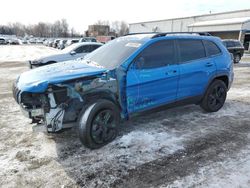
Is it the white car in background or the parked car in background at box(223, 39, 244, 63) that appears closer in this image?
the white car in background

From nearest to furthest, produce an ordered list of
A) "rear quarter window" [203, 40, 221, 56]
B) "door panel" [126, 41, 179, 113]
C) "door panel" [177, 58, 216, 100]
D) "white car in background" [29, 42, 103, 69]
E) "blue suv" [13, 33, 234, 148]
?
"blue suv" [13, 33, 234, 148] → "door panel" [126, 41, 179, 113] → "door panel" [177, 58, 216, 100] → "rear quarter window" [203, 40, 221, 56] → "white car in background" [29, 42, 103, 69]

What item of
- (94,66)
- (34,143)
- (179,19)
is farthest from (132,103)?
(179,19)

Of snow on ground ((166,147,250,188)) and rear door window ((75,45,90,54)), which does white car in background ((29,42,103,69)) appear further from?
snow on ground ((166,147,250,188))

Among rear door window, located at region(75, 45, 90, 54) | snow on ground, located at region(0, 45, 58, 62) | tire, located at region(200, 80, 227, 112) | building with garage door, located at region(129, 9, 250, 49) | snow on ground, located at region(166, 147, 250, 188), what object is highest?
building with garage door, located at region(129, 9, 250, 49)

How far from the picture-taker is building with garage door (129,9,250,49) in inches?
1162

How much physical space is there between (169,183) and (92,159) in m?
1.20

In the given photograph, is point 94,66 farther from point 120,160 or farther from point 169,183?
point 169,183

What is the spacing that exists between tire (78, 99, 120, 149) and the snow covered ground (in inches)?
6.0

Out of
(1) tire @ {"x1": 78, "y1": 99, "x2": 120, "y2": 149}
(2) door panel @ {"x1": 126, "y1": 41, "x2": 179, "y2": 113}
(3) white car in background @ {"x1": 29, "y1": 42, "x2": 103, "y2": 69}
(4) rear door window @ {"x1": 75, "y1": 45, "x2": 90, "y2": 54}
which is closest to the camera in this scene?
(1) tire @ {"x1": 78, "y1": 99, "x2": 120, "y2": 149}

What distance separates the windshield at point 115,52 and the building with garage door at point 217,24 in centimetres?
2944

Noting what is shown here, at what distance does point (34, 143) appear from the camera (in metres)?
3.92

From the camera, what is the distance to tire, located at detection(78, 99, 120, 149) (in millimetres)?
3471

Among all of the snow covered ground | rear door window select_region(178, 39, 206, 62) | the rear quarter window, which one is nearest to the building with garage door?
the rear quarter window

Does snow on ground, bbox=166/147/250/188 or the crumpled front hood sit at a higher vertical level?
the crumpled front hood
